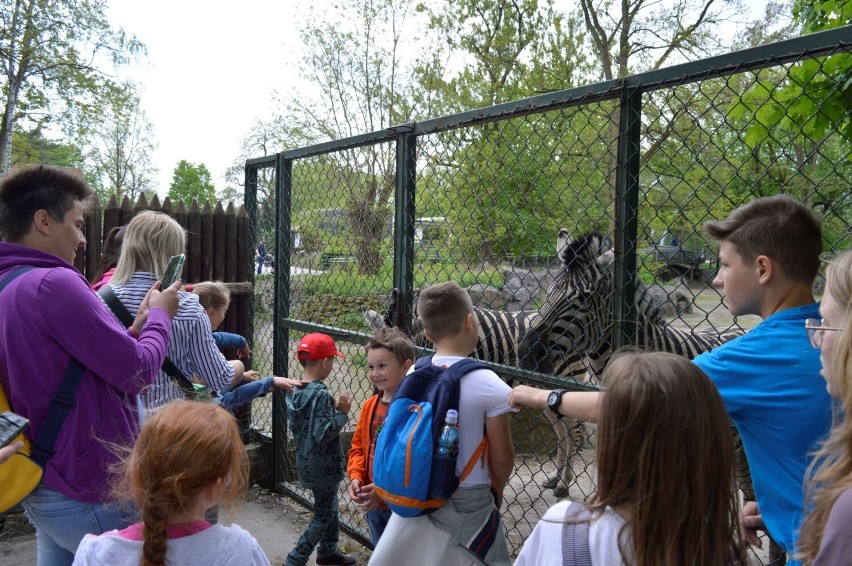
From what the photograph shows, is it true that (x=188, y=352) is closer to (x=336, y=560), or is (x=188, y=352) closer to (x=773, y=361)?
(x=336, y=560)

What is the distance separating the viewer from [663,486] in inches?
54.0

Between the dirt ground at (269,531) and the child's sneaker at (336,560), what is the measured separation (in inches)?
5.1

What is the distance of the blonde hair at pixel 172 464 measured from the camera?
5.16 feet

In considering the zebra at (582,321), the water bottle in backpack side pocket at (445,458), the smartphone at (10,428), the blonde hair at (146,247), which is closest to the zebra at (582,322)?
the zebra at (582,321)

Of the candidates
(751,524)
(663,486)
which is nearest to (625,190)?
(751,524)

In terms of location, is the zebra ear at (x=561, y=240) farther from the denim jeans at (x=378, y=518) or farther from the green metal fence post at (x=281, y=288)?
the denim jeans at (x=378, y=518)

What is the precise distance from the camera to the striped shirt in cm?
287

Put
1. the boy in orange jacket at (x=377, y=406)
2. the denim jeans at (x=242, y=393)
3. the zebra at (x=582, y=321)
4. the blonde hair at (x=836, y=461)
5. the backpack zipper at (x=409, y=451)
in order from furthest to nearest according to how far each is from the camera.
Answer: the zebra at (x=582, y=321) → the denim jeans at (x=242, y=393) → the boy in orange jacket at (x=377, y=406) → the backpack zipper at (x=409, y=451) → the blonde hair at (x=836, y=461)

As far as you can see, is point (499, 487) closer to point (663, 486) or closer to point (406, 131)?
point (663, 486)

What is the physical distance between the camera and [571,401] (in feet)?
5.98

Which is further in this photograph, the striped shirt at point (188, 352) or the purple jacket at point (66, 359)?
the striped shirt at point (188, 352)

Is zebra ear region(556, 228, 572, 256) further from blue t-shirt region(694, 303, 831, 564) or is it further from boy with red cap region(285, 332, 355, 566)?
blue t-shirt region(694, 303, 831, 564)

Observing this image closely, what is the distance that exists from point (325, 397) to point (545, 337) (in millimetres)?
1868

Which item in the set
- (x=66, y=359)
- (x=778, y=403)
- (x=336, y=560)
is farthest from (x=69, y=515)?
(x=778, y=403)
